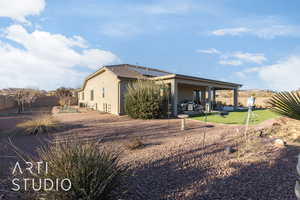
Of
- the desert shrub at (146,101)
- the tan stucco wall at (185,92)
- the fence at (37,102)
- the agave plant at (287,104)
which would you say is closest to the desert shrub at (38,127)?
the desert shrub at (146,101)

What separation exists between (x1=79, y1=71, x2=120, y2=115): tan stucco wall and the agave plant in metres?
11.9

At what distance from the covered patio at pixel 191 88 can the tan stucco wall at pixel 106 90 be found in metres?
3.70

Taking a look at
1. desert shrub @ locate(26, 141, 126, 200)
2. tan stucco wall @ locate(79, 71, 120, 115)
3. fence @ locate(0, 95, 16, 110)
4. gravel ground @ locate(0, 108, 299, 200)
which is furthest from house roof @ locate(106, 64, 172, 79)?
fence @ locate(0, 95, 16, 110)

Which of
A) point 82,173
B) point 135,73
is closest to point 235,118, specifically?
point 135,73

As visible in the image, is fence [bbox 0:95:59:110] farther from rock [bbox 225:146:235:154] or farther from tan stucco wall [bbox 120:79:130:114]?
rock [bbox 225:146:235:154]

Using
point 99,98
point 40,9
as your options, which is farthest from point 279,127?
point 99,98

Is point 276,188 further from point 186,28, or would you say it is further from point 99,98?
point 99,98

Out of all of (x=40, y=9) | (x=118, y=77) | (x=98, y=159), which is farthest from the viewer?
(x=118, y=77)

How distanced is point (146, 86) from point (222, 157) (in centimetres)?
707

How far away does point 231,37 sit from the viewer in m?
11.6

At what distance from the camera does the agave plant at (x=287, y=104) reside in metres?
1.31

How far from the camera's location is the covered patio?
11.6 metres

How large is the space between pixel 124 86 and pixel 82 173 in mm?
11035

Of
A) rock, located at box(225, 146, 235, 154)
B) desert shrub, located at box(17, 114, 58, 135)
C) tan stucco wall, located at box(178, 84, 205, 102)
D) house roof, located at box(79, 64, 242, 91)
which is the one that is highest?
house roof, located at box(79, 64, 242, 91)
